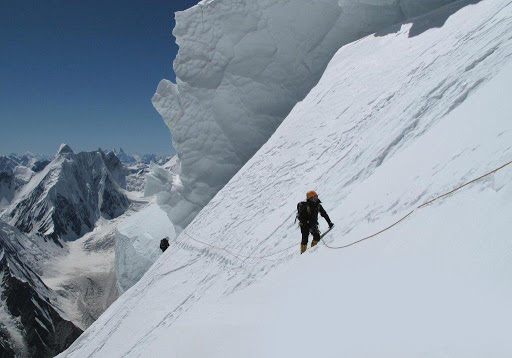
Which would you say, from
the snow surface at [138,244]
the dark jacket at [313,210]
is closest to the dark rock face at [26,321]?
the snow surface at [138,244]

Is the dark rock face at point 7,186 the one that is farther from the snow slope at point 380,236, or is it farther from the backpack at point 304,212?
the backpack at point 304,212

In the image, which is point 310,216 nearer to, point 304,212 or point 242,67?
point 304,212

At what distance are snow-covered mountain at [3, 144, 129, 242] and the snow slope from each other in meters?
146

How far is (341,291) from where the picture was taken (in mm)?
3625

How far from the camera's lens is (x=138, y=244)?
26.7m

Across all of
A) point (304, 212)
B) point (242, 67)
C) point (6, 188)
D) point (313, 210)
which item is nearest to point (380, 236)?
point (313, 210)

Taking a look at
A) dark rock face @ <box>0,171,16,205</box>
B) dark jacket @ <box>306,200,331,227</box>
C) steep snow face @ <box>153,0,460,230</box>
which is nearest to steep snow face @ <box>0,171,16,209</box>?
dark rock face @ <box>0,171,16,205</box>

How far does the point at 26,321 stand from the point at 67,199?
315 ft

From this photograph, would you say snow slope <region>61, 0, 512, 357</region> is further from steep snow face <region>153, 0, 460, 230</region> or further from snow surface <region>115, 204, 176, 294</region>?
snow surface <region>115, 204, 176, 294</region>

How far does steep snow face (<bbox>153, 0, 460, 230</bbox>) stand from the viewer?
18.6 m

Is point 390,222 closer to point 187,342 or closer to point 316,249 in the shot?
point 316,249

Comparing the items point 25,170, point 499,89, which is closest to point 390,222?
point 499,89

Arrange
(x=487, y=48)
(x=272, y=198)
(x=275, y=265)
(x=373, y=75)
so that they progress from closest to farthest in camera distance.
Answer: (x=275, y=265) → (x=487, y=48) → (x=272, y=198) → (x=373, y=75)

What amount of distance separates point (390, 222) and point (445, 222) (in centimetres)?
100
